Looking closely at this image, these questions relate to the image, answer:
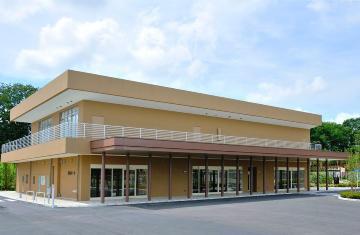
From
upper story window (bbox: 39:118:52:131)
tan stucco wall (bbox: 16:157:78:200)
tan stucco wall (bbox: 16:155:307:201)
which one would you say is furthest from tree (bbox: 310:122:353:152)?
tan stucco wall (bbox: 16:157:78:200)

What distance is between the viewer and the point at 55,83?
25609 millimetres

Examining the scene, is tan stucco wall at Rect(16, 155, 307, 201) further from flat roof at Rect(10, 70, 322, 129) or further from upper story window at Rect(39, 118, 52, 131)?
flat roof at Rect(10, 70, 322, 129)

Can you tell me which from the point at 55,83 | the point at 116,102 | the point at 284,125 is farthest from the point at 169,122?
the point at 284,125

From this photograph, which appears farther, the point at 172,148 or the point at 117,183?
the point at 117,183

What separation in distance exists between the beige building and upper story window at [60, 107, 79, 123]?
64 millimetres

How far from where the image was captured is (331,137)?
89.1 m

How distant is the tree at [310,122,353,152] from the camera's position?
87.7m

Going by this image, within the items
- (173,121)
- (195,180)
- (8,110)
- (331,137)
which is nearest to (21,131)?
(8,110)

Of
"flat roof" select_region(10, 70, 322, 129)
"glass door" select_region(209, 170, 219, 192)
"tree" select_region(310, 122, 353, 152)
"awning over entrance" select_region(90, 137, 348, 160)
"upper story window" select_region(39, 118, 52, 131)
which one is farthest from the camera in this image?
"tree" select_region(310, 122, 353, 152)

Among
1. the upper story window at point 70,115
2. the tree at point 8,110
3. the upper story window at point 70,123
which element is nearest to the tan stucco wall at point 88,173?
the upper story window at point 70,123

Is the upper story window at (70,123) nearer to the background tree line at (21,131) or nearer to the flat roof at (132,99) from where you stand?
the flat roof at (132,99)

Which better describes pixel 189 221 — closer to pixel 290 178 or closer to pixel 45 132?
pixel 45 132

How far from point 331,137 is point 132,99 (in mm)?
71191

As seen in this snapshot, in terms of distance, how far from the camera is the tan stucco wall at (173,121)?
27.0 metres
